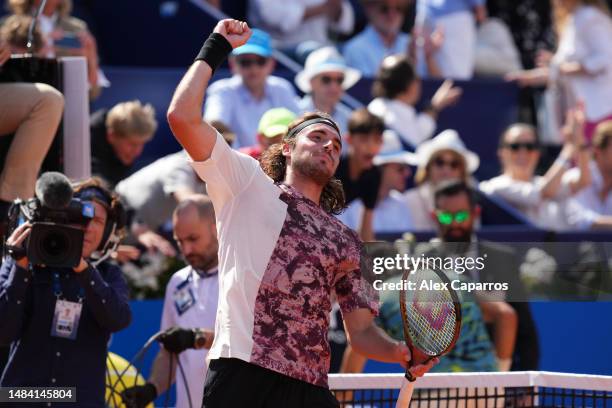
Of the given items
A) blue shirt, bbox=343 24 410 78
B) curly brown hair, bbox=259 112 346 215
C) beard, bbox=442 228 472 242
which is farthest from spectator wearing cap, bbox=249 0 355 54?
curly brown hair, bbox=259 112 346 215

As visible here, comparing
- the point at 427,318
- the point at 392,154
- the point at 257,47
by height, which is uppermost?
the point at 257,47

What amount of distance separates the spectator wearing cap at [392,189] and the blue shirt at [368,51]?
6.03 feet

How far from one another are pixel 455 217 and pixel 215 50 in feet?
10.6

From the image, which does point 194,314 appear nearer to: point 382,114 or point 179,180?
point 179,180

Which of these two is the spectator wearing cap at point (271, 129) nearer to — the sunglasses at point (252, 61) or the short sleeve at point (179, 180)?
the short sleeve at point (179, 180)

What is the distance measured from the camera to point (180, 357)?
5594mm

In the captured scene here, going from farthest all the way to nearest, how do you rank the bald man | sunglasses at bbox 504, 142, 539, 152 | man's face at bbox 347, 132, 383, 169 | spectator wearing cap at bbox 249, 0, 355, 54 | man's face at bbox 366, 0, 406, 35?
man's face at bbox 366, 0, 406, 35
spectator wearing cap at bbox 249, 0, 355, 54
sunglasses at bbox 504, 142, 539, 152
man's face at bbox 347, 132, 383, 169
the bald man

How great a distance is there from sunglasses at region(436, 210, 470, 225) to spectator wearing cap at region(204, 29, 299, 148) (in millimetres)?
1843

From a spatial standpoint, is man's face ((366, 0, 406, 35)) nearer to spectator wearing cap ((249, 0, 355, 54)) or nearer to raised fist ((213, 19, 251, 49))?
spectator wearing cap ((249, 0, 355, 54))

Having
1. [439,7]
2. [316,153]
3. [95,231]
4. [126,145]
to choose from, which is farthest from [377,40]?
[316,153]

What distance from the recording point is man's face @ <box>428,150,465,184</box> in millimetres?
8359

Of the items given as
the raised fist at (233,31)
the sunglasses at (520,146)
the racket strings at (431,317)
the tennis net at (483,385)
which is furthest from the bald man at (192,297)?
the sunglasses at (520,146)

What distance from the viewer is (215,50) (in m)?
4.21

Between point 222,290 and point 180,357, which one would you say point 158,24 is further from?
point 222,290
